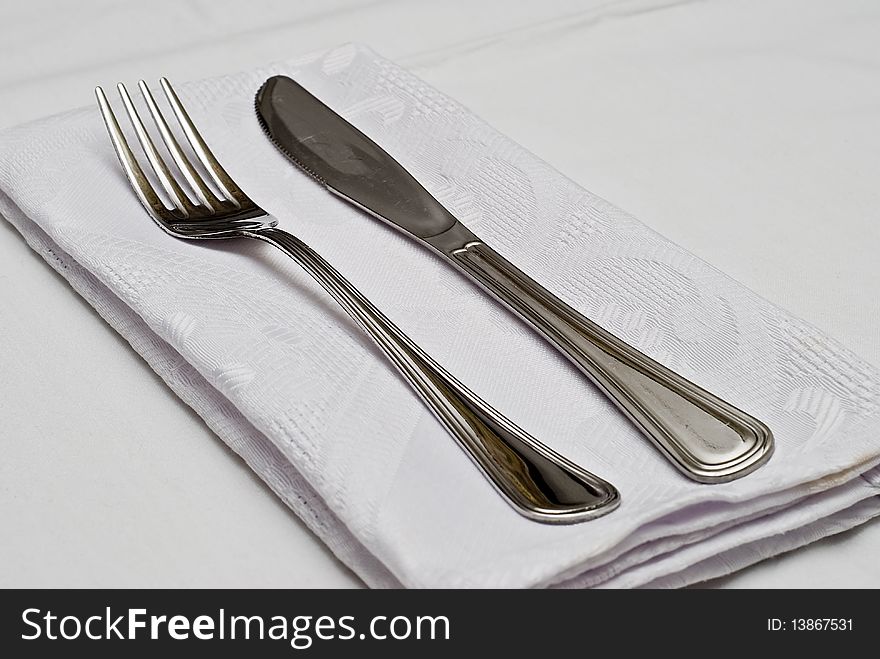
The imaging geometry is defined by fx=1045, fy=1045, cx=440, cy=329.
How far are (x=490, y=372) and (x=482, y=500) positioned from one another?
0.11 metres

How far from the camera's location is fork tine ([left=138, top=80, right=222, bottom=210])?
0.71 metres

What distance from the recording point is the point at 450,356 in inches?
23.3

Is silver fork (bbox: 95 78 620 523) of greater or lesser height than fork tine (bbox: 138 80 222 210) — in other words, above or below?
below

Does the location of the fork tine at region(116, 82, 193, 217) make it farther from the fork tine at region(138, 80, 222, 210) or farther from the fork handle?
the fork handle

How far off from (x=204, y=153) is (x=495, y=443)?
363 mm

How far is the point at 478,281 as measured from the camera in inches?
25.0

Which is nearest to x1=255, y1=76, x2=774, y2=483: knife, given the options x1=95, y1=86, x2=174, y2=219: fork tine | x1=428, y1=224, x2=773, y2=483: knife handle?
x1=428, y1=224, x2=773, y2=483: knife handle

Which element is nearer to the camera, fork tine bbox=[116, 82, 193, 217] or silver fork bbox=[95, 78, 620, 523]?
silver fork bbox=[95, 78, 620, 523]

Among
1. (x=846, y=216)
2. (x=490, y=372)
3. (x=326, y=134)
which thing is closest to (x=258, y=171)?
(x=326, y=134)

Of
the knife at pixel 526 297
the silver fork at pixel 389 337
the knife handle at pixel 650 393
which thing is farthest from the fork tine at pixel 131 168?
the knife handle at pixel 650 393

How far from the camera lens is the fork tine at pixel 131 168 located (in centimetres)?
71

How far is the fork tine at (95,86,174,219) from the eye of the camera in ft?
2.31

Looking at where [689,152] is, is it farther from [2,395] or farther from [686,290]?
[2,395]
